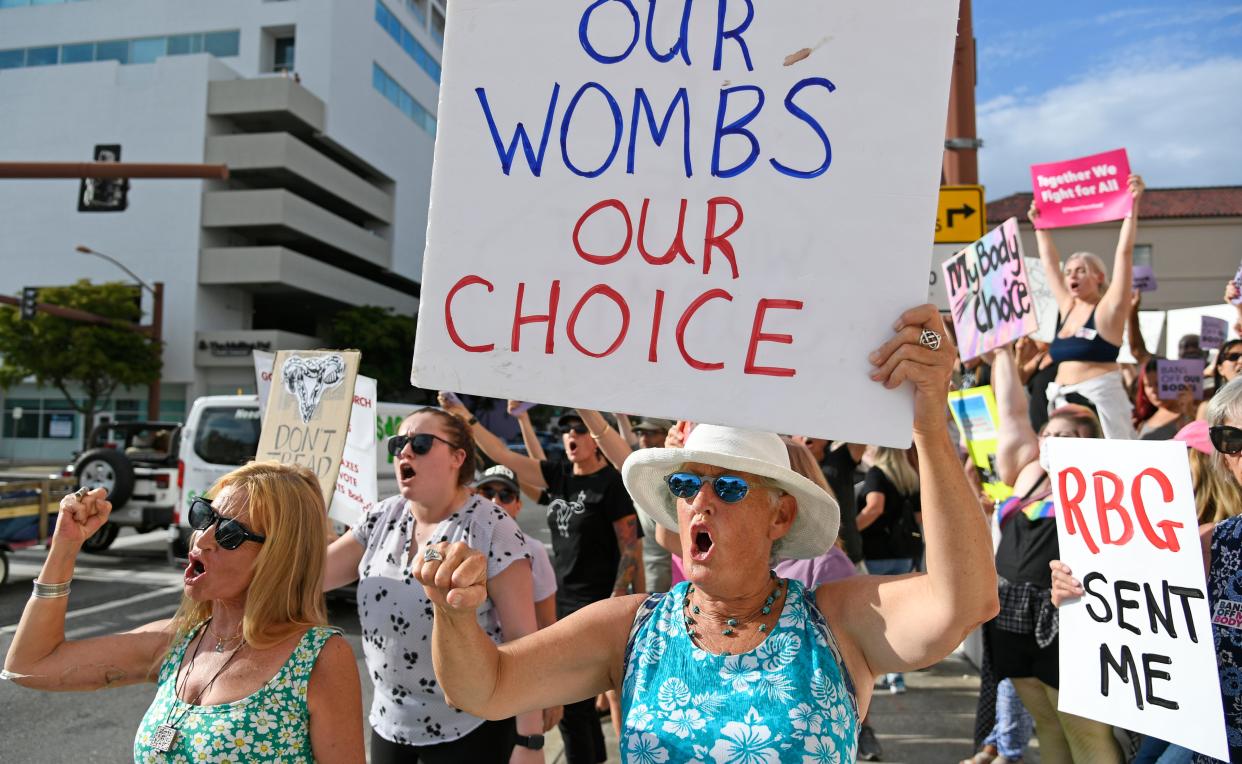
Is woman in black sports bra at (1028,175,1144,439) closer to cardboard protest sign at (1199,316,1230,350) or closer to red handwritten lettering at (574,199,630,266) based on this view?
cardboard protest sign at (1199,316,1230,350)

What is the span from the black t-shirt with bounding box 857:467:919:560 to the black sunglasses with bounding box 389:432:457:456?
3537mm

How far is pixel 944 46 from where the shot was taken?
1505 mm

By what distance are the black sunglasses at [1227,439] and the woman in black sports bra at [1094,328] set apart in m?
2.65

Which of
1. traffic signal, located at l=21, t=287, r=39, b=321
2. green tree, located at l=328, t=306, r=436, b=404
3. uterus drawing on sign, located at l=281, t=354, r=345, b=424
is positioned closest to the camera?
uterus drawing on sign, located at l=281, t=354, r=345, b=424

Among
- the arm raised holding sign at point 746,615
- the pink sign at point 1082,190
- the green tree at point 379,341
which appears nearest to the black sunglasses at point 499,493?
the arm raised holding sign at point 746,615

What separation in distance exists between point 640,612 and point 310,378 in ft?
7.36

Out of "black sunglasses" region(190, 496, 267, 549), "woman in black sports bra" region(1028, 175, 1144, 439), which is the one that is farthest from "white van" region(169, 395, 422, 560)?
"black sunglasses" region(190, 496, 267, 549)

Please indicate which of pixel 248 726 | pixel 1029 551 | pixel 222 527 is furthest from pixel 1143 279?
pixel 248 726

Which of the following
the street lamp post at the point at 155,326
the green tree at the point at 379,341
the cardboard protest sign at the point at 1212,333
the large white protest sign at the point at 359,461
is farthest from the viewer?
the green tree at the point at 379,341

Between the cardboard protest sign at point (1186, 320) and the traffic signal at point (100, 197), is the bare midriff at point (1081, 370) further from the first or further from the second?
the traffic signal at point (100, 197)

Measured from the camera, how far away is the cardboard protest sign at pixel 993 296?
3580mm

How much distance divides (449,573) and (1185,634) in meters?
2.10

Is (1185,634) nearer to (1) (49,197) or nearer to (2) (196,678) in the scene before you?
(2) (196,678)

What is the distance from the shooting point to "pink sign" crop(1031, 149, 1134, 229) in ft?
16.1
